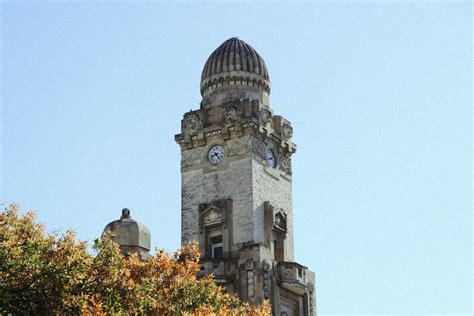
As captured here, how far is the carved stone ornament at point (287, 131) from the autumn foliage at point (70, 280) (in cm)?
2574

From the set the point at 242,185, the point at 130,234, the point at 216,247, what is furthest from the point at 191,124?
the point at 130,234

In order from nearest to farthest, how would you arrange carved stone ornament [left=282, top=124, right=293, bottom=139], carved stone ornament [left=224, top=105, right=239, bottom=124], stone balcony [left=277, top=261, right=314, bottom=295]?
stone balcony [left=277, top=261, right=314, bottom=295] < carved stone ornament [left=224, top=105, right=239, bottom=124] < carved stone ornament [left=282, top=124, right=293, bottom=139]

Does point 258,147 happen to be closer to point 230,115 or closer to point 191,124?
point 230,115

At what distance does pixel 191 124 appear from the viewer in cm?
5266

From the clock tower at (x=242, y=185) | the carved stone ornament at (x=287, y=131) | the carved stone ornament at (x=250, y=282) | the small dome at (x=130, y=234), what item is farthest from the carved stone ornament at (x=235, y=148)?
the small dome at (x=130, y=234)

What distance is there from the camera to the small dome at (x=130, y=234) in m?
42.8

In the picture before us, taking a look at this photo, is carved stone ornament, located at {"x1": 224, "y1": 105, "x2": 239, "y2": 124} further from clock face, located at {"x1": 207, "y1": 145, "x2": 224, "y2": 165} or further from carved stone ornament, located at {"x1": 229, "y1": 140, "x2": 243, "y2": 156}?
clock face, located at {"x1": 207, "y1": 145, "x2": 224, "y2": 165}

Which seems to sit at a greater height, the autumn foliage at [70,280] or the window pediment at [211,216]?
the window pediment at [211,216]

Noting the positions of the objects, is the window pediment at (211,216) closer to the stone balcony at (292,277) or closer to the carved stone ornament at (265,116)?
the stone balcony at (292,277)

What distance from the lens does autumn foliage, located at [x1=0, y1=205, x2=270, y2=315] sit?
2606cm

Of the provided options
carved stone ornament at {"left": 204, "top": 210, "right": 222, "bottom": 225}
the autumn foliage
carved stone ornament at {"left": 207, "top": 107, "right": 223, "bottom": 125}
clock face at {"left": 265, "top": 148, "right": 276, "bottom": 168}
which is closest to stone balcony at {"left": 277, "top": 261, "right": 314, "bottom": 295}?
carved stone ornament at {"left": 204, "top": 210, "right": 222, "bottom": 225}

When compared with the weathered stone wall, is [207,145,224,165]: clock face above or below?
above

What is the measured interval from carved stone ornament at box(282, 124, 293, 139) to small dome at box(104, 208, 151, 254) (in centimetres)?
1270

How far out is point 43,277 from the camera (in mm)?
26469
